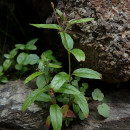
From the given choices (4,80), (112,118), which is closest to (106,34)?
(112,118)

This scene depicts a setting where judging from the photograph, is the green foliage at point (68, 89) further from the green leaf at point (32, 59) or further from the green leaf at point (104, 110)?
the green leaf at point (32, 59)

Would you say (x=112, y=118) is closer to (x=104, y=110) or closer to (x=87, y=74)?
(x=104, y=110)

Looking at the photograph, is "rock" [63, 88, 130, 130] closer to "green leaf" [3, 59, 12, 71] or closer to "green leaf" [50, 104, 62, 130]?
"green leaf" [50, 104, 62, 130]

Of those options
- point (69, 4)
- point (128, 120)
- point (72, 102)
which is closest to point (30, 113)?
point (72, 102)

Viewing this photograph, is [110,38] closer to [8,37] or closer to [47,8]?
[47,8]

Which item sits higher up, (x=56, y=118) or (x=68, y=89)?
(x=68, y=89)

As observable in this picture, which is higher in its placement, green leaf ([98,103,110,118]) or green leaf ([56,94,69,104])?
green leaf ([56,94,69,104])

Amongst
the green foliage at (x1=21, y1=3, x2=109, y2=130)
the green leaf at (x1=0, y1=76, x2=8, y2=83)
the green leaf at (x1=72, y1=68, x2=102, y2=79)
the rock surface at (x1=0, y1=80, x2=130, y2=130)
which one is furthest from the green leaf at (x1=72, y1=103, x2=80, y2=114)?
the green leaf at (x1=0, y1=76, x2=8, y2=83)

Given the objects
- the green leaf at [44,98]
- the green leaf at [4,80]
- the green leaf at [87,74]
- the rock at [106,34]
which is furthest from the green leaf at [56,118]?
the green leaf at [4,80]
